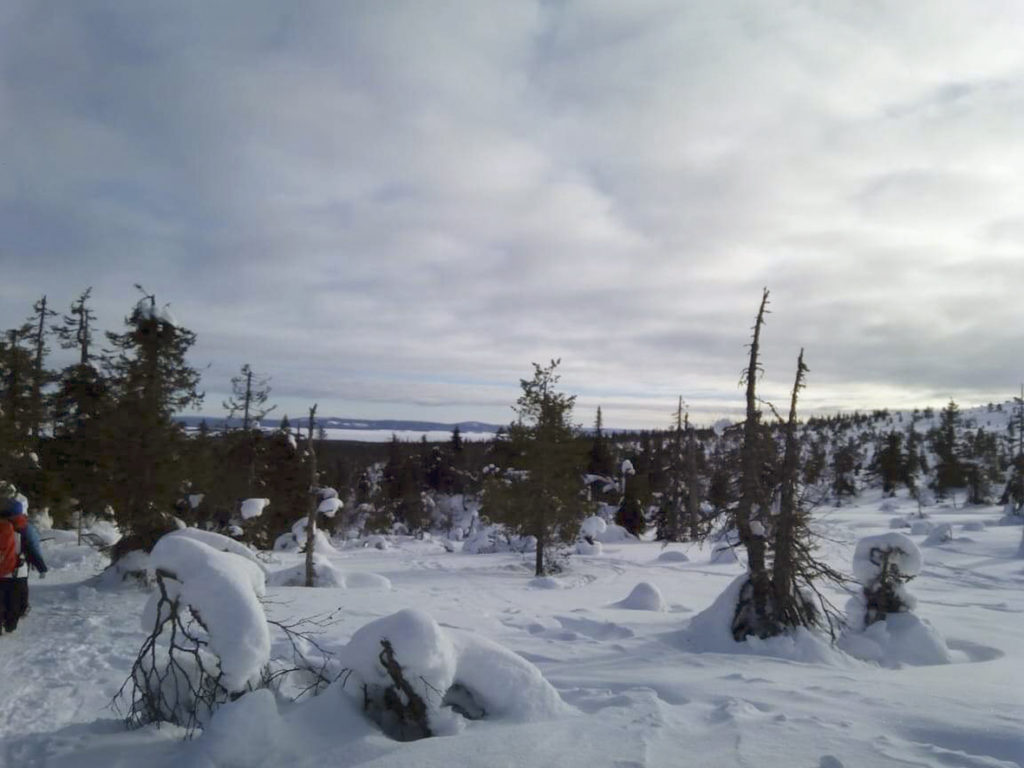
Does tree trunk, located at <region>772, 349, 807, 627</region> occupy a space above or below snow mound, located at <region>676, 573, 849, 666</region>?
above

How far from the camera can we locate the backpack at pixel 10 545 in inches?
350

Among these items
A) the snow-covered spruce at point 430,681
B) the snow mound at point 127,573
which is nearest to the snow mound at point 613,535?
the snow mound at point 127,573

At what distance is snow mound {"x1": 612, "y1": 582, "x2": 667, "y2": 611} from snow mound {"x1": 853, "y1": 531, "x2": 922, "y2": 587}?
4.34 meters

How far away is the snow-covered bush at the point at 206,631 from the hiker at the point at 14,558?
4.62 m

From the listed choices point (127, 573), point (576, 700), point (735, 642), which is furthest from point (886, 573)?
point (127, 573)

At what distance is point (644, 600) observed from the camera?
568 inches

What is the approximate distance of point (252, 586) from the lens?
19.6ft

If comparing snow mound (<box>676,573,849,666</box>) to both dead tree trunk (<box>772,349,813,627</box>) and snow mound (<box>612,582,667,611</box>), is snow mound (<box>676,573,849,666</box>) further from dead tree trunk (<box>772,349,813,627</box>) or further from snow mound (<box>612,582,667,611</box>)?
snow mound (<box>612,582,667,611</box>)

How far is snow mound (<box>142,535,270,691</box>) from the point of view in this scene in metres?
5.24

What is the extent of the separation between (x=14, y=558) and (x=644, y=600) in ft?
38.4

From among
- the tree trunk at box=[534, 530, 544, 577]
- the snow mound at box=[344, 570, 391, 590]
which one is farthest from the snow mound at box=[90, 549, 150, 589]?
the tree trunk at box=[534, 530, 544, 577]

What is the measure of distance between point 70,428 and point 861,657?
87.2ft

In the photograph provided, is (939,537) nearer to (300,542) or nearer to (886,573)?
(886,573)

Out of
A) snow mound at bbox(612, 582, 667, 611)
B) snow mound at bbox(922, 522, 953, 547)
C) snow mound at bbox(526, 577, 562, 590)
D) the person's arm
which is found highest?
the person's arm
